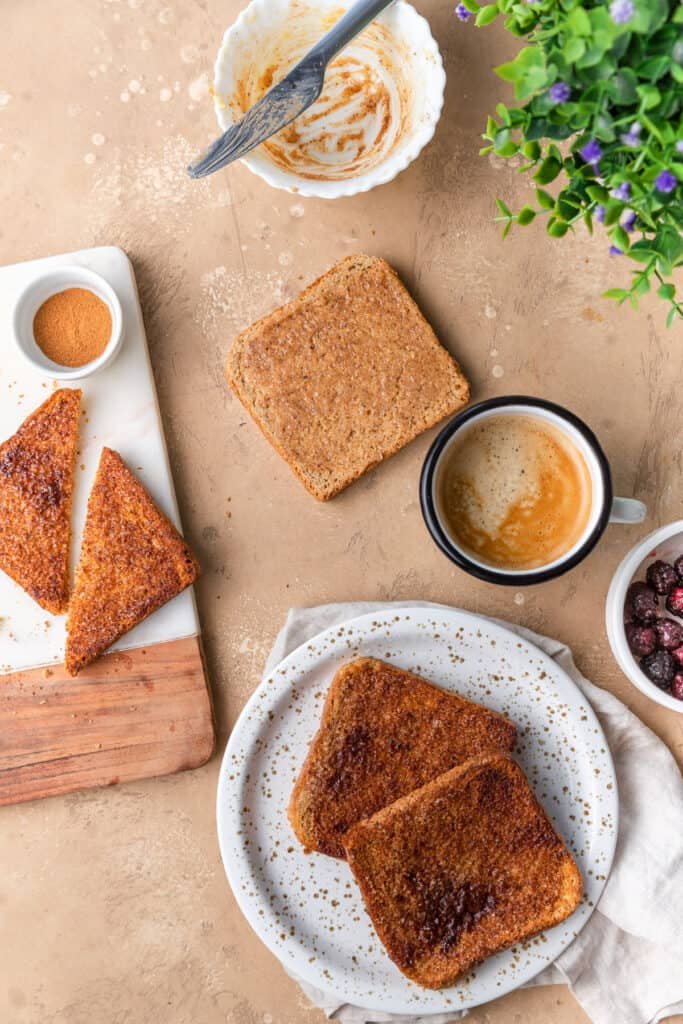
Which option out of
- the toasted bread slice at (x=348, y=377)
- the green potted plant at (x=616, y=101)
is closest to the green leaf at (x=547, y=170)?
the green potted plant at (x=616, y=101)

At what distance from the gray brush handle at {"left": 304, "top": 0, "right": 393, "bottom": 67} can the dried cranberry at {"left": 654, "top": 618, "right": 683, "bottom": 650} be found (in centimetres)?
123

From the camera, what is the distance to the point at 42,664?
1.87 meters

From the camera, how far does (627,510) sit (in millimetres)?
1691

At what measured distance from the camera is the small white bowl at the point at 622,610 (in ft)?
5.77

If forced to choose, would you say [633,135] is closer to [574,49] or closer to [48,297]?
[574,49]

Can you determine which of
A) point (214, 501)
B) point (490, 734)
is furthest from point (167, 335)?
point (490, 734)

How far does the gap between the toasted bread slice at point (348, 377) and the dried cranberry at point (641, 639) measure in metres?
0.57

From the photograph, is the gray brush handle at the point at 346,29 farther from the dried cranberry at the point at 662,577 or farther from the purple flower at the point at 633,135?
the dried cranberry at the point at 662,577

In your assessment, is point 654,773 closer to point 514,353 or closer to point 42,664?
point 514,353

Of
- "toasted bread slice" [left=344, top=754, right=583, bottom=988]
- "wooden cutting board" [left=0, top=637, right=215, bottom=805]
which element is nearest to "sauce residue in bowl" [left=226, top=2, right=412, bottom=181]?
"wooden cutting board" [left=0, top=637, right=215, bottom=805]

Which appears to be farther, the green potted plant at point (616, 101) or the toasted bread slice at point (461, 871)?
the toasted bread slice at point (461, 871)

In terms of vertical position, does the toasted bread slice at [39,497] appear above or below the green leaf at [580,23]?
below

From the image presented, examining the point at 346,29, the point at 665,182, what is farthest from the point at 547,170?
the point at 346,29

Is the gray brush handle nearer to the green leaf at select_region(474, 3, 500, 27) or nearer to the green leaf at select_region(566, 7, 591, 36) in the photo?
the green leaf at select_region(474, 3, 500, 27)
